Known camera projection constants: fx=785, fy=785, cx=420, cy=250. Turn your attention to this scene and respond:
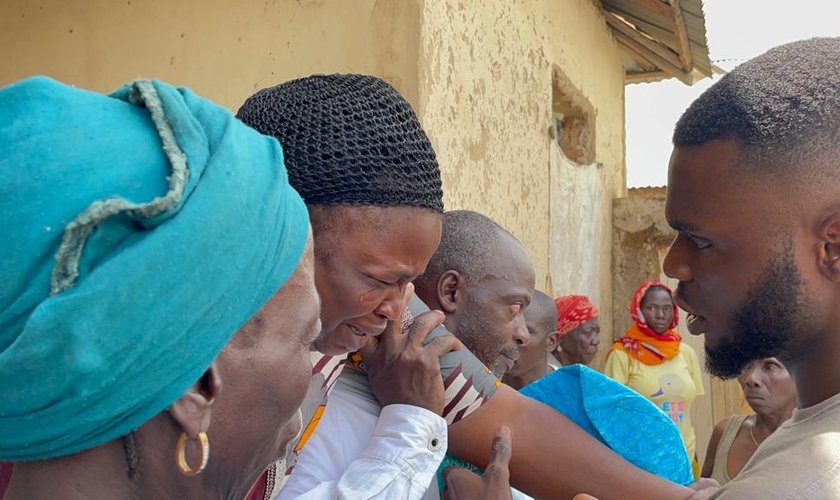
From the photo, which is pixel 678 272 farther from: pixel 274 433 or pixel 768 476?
pixel 274 433

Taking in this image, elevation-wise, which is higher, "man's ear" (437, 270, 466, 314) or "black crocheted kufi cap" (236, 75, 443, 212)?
"black crocheted kufi cap" (236, 75, 443, 212)

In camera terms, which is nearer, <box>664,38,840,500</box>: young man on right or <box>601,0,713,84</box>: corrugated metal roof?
<box>664,38,840,500</box>: young man on right

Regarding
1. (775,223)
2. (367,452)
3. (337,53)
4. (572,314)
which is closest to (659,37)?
(572,314)

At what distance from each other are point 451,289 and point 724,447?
357 cm

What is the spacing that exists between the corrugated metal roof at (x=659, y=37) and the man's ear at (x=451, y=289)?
5.73 m

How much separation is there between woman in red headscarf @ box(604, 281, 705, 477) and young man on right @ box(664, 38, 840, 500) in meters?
5.07

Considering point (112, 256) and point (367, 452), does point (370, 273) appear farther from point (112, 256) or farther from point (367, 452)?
point (112, 256)

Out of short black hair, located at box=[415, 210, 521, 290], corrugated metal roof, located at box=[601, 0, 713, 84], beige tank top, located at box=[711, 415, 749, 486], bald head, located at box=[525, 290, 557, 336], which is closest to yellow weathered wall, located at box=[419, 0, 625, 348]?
corrugated metal roof, located at box=[601, 0, 713, 84]

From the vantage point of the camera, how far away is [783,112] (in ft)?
5.37

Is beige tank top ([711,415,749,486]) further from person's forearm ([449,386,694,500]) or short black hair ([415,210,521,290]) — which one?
person's forearm ([449,386,694,500])

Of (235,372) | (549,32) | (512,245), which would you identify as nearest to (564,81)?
(549,32)

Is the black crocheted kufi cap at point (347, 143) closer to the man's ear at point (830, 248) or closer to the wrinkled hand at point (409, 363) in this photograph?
the wrinkled hand at point (409, 363)

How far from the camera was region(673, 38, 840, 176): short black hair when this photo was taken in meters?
1.61

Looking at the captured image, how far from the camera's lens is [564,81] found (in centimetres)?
709
